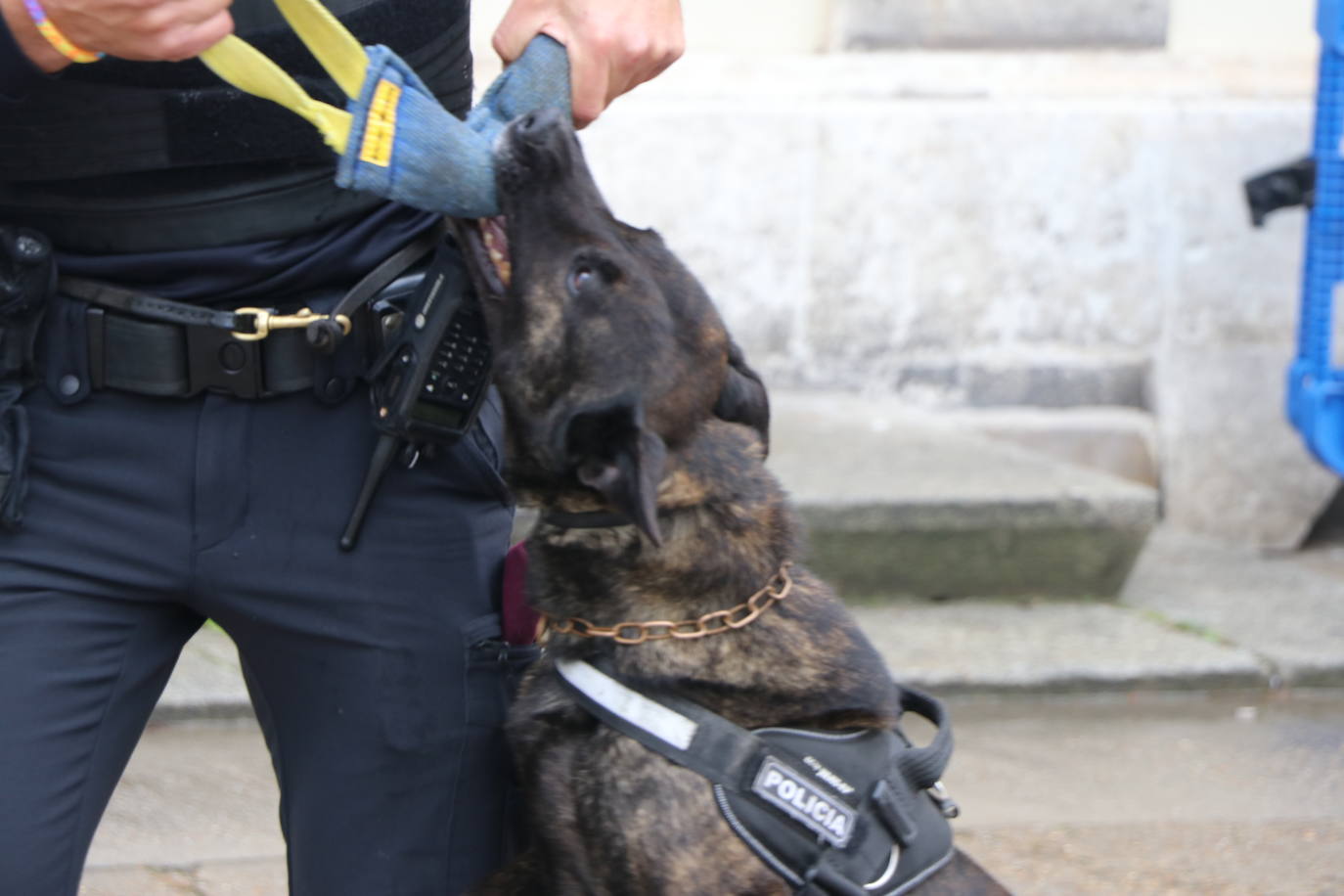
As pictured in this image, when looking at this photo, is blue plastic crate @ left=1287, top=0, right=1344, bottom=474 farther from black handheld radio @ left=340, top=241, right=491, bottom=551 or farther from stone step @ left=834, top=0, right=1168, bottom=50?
black handheld radio @ left=340, top=241, right=491, bottom=551

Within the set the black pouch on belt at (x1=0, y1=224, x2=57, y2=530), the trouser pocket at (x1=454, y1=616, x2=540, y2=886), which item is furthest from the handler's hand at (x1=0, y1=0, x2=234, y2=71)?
the trouser pocket at (x1=454, y1=616, x2=540, y2=886)

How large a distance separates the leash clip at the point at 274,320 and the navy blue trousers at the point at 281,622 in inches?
4.1

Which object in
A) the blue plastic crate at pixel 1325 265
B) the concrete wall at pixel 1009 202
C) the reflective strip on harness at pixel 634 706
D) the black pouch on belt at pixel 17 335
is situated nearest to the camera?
the black pouch on belt at pixel 17 335

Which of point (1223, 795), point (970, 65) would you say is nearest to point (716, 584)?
point (1223, 795)

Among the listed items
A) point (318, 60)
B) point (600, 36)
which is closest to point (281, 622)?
point (318, 60)

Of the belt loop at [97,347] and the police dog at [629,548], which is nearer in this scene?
the belt loop at [97,347]

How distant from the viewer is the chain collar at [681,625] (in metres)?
2.27

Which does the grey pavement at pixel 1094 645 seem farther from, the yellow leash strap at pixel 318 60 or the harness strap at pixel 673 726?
the yellow leash strap at pixel 318 60

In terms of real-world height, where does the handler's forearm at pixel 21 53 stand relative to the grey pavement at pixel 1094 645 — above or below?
above

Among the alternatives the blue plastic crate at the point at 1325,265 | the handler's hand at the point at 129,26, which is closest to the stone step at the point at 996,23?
the blue plastic crate at the point at 1325,265

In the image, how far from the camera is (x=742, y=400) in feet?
8.09

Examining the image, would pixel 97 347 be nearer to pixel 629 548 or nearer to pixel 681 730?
pixel 629 548

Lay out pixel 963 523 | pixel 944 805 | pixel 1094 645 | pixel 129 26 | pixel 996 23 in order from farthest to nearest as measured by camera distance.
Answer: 1. pixel 996 23
2. pixel 963 523
3. pixel 1094 645
4. pixel 944 805
5. pixel 129 26

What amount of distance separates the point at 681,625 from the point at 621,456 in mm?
269
